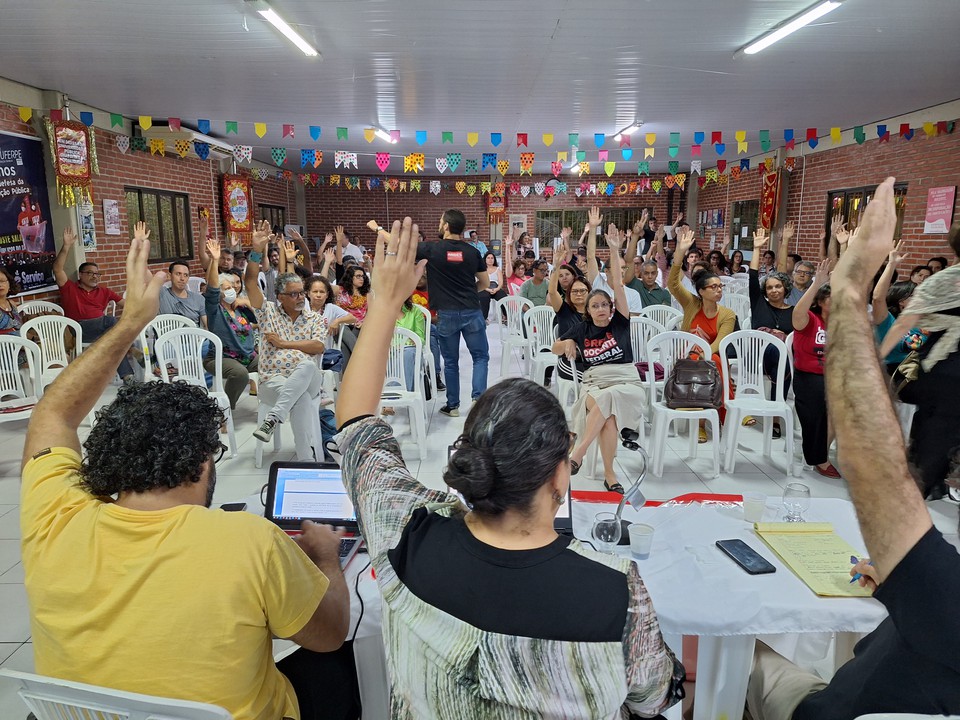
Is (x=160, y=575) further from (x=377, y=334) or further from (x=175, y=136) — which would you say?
(x=175, y=136)

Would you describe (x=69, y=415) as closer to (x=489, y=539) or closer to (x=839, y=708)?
(x=489, y=539)

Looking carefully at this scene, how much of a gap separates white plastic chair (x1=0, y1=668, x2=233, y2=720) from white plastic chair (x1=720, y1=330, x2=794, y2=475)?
134 inches

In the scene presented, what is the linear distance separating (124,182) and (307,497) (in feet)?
22.9

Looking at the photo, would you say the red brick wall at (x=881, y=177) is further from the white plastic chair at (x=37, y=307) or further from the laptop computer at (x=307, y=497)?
the white plastic chair at (x=37, y=307)

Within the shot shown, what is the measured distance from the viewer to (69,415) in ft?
4.50

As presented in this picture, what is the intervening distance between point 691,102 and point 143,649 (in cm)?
677

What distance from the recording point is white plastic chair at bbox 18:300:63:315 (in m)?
5.33

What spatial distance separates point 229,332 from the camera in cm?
470

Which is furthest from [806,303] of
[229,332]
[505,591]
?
[229,332]

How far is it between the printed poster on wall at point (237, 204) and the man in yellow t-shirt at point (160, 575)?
9.31m

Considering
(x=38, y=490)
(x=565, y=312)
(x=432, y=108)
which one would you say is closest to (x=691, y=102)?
(x=432, y=108)

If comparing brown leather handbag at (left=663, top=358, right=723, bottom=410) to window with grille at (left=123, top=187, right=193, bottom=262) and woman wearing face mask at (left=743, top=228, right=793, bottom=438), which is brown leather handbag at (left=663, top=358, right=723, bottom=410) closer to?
woman wearing face mask at (left=743, top=228, right=793, bottom=438)

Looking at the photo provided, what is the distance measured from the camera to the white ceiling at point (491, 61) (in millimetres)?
3729

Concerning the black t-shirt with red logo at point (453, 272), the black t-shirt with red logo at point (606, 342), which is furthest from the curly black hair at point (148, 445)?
the black t-shirt with red logo at point (453, 272)
